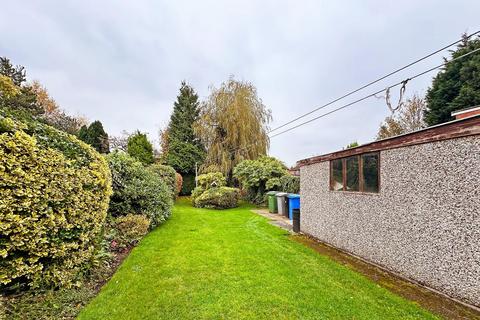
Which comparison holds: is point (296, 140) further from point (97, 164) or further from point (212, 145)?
point (97, 164)

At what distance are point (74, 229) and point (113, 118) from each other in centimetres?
2227

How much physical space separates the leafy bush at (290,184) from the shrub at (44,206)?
10369 mm

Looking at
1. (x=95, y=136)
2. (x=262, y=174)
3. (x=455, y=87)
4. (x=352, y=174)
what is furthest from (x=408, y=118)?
(x=95, y=136)

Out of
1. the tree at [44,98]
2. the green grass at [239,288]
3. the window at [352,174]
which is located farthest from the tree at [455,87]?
the tree at [44,98]

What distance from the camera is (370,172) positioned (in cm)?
519

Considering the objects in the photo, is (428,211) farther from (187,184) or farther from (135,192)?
(187,184)

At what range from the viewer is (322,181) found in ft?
23.8

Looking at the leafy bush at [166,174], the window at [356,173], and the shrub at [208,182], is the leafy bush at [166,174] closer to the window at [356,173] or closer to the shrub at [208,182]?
the shrub at [208,182]

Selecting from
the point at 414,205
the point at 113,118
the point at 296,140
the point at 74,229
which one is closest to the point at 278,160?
the point at 296,140

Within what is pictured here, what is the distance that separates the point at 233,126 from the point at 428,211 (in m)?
14.9

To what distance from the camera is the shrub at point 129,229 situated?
6.27 m

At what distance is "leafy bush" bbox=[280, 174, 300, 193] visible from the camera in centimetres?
1290

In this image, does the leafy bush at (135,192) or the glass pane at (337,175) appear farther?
the leafy bush at (135,192)

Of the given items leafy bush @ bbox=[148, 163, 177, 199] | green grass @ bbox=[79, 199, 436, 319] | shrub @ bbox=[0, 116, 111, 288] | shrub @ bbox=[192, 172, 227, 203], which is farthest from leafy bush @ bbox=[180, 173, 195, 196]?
shrub @ bbox=[0, 116, 111, 288]
